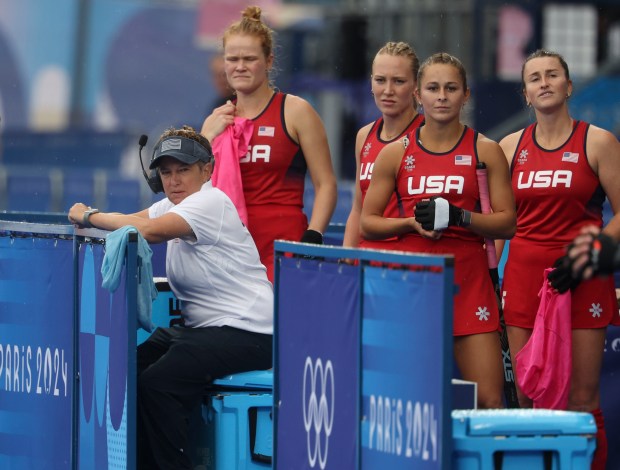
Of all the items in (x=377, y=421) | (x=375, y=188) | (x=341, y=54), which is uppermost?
(x=341, y=54)

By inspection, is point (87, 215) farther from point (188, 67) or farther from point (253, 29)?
point (188, 67)

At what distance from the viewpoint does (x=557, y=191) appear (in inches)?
262

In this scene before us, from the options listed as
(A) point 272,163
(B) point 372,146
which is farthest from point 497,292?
(A) point 272,163

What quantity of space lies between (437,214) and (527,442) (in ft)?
4.26

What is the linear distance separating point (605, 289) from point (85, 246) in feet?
7.64

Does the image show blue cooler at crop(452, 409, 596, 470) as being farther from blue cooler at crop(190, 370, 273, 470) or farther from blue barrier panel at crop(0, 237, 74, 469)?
blue barrier panel at crop(0, 237, 74, 469)

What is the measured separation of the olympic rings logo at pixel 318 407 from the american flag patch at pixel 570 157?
1.75 m

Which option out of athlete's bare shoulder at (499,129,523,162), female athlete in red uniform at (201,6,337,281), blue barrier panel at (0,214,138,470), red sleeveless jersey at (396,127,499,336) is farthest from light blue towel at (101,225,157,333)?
athlete's bare shoulder at (499,129,523,162)

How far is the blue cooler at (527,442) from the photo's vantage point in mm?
4938

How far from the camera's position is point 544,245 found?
678cm

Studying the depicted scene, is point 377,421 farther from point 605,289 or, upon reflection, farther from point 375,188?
point 605,289

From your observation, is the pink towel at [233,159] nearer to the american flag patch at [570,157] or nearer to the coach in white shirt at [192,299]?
the coach in white shirt at [192,299]


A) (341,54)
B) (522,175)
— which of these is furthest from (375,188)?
(341,54)

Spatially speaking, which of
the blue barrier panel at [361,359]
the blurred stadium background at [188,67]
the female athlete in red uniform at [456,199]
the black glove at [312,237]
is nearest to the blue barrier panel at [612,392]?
the female athlete in red uniform at [456,199]
